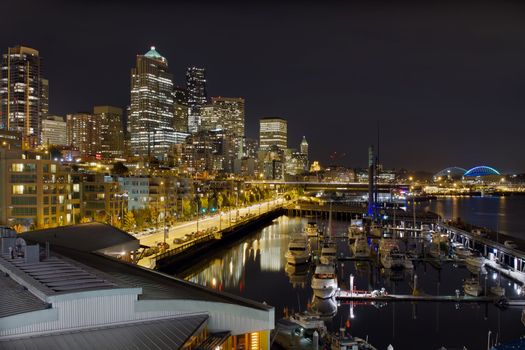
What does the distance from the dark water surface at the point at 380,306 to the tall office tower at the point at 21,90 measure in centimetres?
11201

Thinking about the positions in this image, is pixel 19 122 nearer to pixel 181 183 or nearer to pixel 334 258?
pixel 181 183

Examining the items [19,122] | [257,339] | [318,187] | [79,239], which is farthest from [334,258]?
[19,122]

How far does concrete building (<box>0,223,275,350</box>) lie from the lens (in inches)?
394

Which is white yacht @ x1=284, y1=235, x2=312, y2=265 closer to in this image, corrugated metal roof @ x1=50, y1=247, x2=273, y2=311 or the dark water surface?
the dark water surface

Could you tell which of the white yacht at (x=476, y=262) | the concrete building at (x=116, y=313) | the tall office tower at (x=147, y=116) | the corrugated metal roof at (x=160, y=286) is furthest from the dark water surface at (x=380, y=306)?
the tall office tower at (x=147, y=116)

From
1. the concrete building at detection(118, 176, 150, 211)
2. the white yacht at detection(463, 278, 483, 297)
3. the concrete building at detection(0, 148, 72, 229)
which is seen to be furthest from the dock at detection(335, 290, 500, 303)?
the concrete building at detection(118, 176, 150, 211)

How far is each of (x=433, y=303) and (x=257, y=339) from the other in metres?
17.1

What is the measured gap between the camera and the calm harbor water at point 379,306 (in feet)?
71.6

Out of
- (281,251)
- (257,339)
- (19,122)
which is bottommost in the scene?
(281,251)

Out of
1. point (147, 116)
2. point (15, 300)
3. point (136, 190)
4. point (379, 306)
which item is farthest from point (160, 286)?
point (147, 116)

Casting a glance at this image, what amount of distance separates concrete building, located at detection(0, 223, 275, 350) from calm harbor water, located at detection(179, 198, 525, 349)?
35.3 ft

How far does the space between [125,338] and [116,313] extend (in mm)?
842

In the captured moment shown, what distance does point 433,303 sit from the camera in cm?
2612

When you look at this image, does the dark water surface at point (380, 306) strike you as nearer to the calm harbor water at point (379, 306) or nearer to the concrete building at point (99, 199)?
the calm harbor water at point (379, 306)
